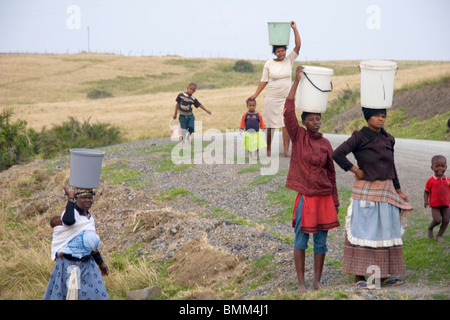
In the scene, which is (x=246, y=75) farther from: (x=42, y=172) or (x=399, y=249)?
(x=399, y=249)

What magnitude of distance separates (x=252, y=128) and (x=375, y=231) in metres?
8.28

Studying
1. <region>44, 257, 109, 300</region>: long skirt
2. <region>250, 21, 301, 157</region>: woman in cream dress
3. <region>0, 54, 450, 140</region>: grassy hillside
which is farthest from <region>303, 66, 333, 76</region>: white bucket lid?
<region>0, 54, 450, 140</region>: grassy hillside

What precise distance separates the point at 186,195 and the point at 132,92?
61.9 meters

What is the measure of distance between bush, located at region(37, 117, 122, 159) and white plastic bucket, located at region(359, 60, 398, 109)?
18.8 m

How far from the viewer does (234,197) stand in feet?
41.4

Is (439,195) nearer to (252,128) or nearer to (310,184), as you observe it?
(310,184)

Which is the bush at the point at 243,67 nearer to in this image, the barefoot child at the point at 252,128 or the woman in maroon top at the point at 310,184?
the barefoot child at the point at 252,128

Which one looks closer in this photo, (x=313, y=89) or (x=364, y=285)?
(x=364, y=285)

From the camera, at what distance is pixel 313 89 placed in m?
6.73

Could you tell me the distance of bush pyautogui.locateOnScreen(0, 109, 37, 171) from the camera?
2284 cm

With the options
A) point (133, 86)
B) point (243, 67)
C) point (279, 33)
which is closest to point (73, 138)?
point (279, 33)

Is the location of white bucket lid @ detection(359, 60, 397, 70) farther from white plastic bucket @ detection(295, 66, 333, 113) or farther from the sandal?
the sandal

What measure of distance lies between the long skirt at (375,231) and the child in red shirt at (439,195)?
4.92 ft

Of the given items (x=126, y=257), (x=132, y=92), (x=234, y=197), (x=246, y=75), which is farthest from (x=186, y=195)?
(x=246, y=75)
